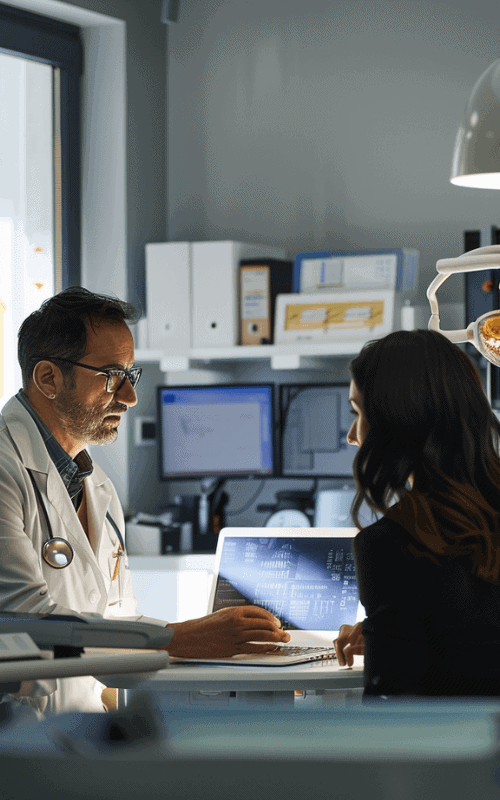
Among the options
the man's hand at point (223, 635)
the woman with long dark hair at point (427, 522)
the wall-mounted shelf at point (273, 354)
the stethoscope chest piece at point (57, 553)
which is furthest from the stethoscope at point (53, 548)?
the wall-mounted shelf at point (273, 354)

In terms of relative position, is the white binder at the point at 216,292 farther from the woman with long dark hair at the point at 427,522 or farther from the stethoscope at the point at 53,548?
the woman with long dark hair at the point at 427,522

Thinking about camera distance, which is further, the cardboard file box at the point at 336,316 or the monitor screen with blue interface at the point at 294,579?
the cardboard file box at the point at 336,316

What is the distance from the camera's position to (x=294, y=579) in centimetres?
193

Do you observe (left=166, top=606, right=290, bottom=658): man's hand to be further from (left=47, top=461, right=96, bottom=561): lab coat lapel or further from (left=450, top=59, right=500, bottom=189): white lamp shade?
(left=450, top=59, right=500, bottom=189): white lamp shade

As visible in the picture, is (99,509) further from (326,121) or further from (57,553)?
(326,121)

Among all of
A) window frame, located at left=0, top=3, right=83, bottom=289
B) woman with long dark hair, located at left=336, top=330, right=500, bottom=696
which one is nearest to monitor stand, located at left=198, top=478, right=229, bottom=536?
window frame, located at left=0, top=3, right=83, bottom=289

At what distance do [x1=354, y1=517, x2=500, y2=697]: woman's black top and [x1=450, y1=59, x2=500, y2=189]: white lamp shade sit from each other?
30.0 inches

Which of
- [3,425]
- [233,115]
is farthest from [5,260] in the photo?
[3,425]

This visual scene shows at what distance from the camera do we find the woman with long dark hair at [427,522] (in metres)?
1.36

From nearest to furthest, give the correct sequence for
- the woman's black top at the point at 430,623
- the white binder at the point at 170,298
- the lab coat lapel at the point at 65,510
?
the woman's black top at the point at 430,623, the lab coat lapel at the point at 65,510, the white binder at the point at 170,298

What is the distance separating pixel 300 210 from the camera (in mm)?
4391

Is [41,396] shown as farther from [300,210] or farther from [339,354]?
[300,210]

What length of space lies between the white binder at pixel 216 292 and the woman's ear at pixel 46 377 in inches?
77.1

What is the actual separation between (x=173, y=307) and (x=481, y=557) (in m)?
2.85
